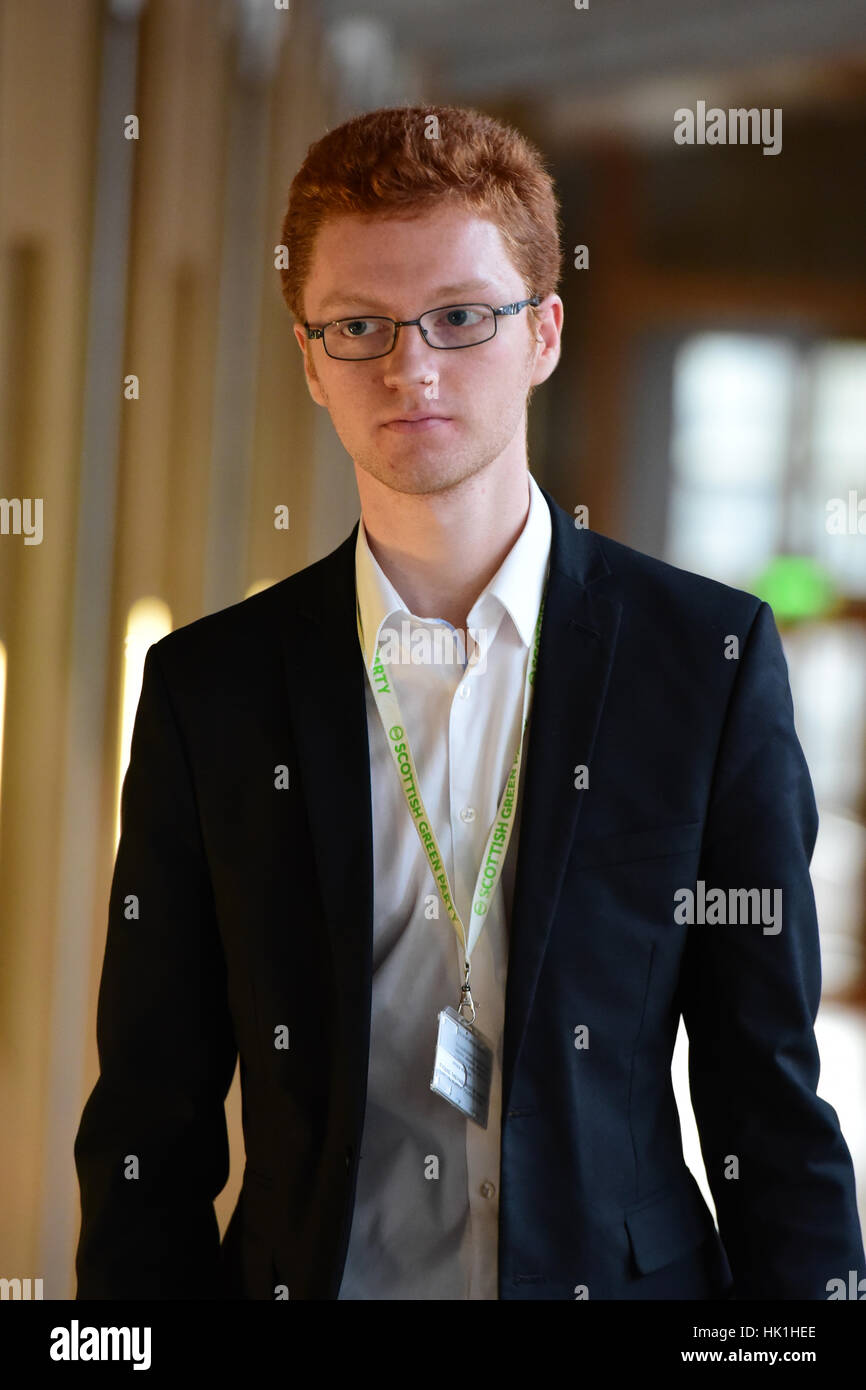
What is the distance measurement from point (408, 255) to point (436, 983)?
889 mm

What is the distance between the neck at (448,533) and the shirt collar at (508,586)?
0.06 feet

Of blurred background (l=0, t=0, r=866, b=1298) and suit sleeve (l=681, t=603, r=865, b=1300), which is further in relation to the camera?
blurred background (l=0, t=0, r=866, b=1298)

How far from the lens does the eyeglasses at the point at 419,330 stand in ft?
4.82

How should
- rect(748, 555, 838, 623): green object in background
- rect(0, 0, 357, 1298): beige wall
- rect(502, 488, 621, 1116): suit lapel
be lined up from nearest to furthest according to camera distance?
rect(502, 488, 621, 1116): suit lapel, rect(0, 0, 357, 1298): beige wall, rect(748, 555, 838, 623): green object in background

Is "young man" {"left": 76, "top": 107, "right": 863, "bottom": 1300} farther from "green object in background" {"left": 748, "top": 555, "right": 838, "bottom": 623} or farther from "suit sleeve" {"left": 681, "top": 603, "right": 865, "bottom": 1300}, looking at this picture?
"green object in background" {"left": 748, "top": 555, "right": 838, "bottom": 623}

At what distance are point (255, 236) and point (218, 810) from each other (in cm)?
133

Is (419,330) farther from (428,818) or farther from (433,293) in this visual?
(428,818)

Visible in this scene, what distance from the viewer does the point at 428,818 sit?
1.53 m

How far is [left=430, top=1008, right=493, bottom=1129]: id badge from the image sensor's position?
1.41 m

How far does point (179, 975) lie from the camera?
5.13ft

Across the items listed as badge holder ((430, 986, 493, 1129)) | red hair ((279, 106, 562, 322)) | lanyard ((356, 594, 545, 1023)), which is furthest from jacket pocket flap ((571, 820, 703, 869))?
red hair ((279, 106, 562, 322))
